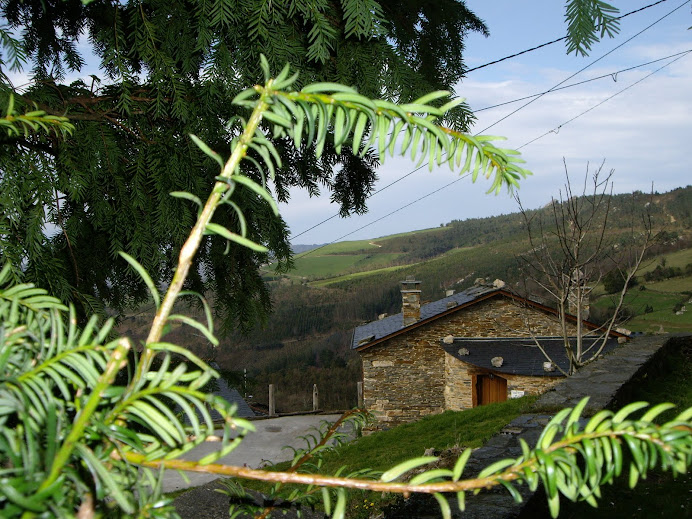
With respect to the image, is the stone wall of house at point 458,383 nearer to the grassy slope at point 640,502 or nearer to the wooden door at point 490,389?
the wooden door at point 490,389

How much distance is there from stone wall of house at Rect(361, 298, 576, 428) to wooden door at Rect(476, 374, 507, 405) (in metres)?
0.91

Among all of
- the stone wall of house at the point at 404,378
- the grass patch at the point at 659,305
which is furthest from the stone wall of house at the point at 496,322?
the grass patch at the point at 659,305

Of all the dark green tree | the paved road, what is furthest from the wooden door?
the dark green tree

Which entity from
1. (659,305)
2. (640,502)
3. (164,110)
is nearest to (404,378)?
(640,502)

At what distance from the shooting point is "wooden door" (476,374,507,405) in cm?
1780

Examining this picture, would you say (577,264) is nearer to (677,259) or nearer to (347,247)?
(677,259)

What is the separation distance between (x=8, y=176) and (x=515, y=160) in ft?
4.66

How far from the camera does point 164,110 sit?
77.4 inches

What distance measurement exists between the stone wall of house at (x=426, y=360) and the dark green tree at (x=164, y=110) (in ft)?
53.5

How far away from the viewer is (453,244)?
6950 cm

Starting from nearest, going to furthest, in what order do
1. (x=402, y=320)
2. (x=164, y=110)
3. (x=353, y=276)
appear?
(x=164, y=110)
(x=402, y=320)
(x=353, y=276)

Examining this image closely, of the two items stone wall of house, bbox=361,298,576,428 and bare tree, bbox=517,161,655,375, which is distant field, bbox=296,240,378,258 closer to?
stone wall of house, bbox=361,298,576,428

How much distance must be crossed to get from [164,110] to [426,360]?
17.5 meters

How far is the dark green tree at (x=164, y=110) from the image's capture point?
1542 millimetres
